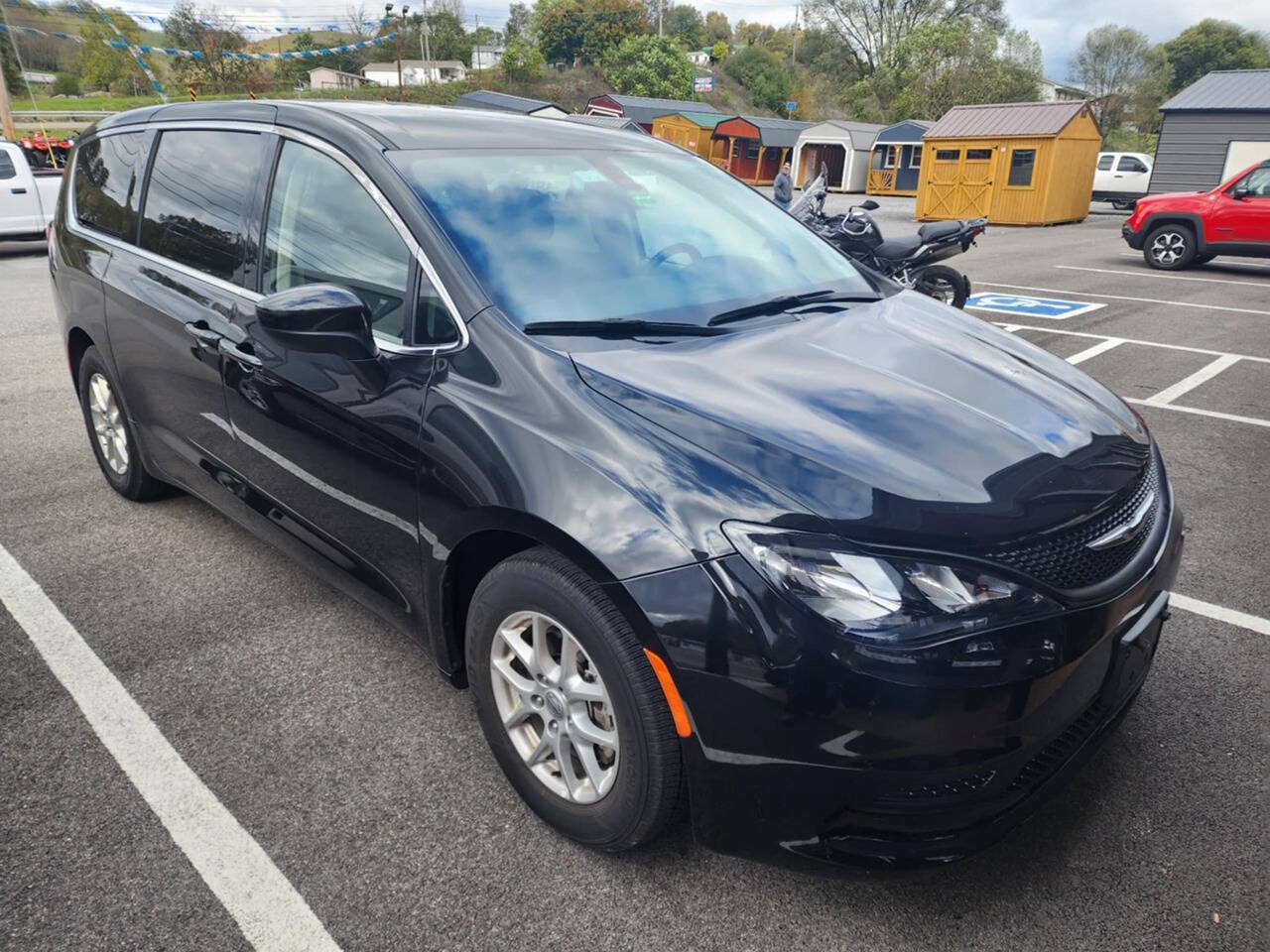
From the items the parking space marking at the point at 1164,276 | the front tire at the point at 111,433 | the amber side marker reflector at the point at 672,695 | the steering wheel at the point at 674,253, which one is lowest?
the parking space marking at the point at 1164,276

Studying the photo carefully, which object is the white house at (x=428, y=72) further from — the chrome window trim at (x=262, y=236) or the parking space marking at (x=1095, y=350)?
the chrome window trim at (x=262, y=236)

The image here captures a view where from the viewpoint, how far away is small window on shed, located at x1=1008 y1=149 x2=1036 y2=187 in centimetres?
2289

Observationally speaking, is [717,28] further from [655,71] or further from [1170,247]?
[1170,247]

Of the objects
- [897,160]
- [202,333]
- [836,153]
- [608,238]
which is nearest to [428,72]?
[836,153]

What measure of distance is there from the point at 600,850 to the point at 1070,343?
25.2 feet

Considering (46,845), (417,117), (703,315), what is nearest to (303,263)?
(417,117)

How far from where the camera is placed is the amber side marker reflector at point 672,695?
185 centimetres

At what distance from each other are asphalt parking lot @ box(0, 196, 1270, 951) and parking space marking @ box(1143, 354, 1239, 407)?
2612 mm

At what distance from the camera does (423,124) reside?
9.37 ft

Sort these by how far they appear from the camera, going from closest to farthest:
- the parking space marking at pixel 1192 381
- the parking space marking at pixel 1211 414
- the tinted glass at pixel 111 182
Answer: the tinted glass at pixel 111 182 < the parking space marking at pixel 1211 414 < the parking space marking at pixel 1192 381

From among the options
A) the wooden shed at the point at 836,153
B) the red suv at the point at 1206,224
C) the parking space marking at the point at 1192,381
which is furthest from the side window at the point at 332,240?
the wooden shed at the point at 836,153

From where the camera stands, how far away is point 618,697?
1.95 metres

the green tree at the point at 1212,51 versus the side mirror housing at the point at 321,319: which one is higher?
the green tree at the point at 1212,51

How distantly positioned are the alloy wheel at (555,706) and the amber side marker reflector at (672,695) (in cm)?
16
